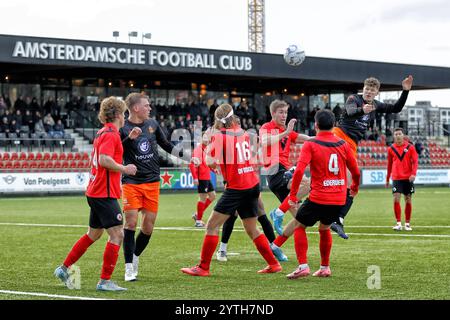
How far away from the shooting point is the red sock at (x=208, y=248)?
469 inches

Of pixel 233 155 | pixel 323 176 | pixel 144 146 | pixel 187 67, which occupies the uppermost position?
pixel 187 67

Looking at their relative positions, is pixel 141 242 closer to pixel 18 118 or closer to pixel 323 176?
pixel 323 176

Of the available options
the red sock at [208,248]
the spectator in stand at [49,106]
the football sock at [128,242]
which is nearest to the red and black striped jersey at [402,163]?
the red sock at [208,248]

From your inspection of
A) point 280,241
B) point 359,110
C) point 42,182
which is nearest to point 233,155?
point 280,241

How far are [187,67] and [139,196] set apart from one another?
3649 centimetres

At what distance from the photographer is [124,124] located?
11.8m

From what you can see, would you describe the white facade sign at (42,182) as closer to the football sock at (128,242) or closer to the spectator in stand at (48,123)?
the spectator in stand at (48,123)

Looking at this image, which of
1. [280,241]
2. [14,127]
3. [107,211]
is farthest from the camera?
[14,127]

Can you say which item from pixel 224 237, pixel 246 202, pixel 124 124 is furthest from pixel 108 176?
pixel 224 237

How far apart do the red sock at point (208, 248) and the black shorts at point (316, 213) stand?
3.77ft

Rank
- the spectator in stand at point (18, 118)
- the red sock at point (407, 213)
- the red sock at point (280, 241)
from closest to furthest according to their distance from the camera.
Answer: the red sock at point (280, 241) → the red sock at point (407, 213) → the spectator in stand at point (18, 118)

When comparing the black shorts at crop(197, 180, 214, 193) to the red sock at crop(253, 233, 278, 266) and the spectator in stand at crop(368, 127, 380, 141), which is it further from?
the spectator in stand at crop(368, 127, 380, 141)

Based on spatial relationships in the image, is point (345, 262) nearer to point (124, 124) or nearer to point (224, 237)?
point (224, 237)

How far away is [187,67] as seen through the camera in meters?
47.9
